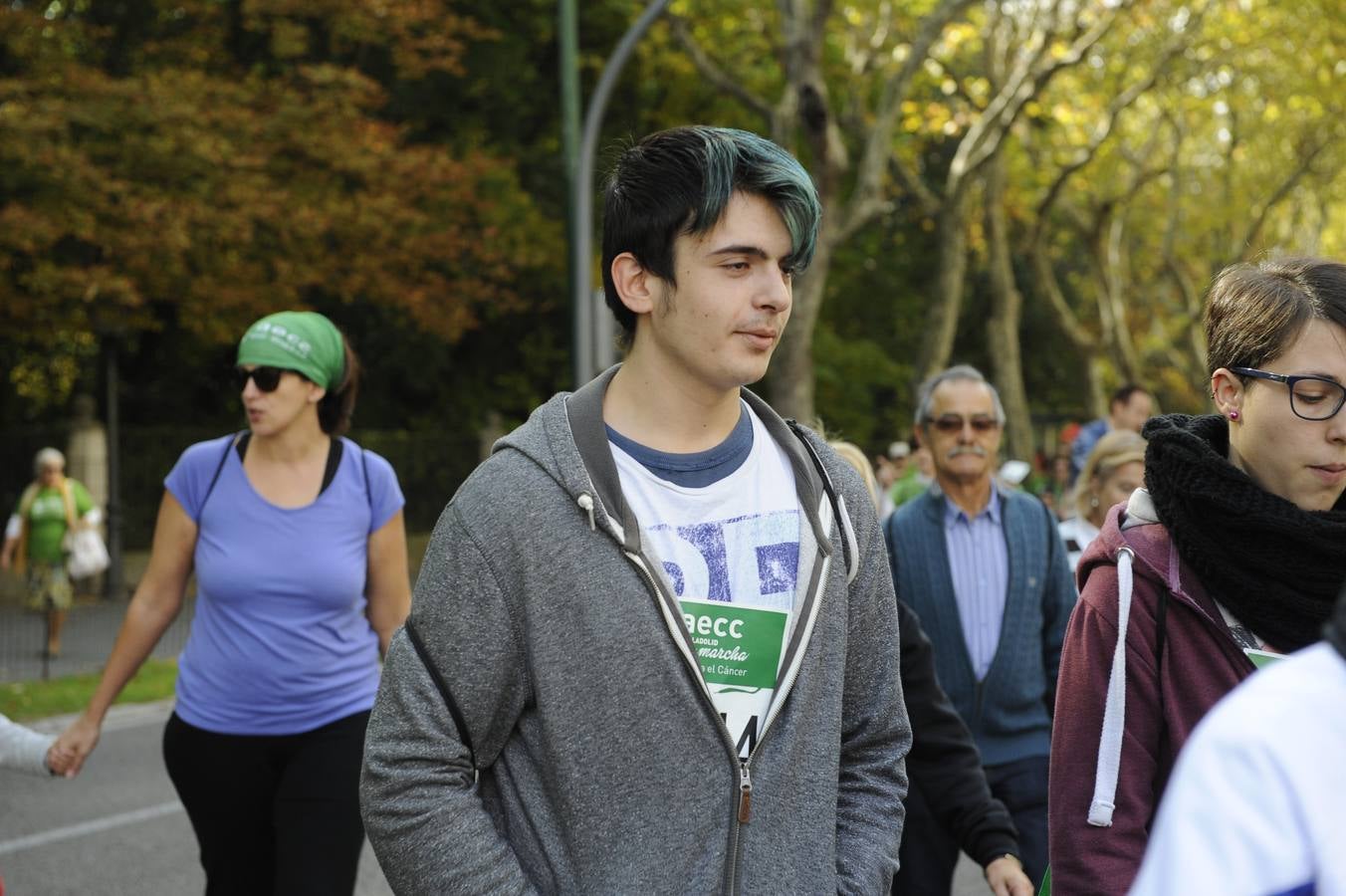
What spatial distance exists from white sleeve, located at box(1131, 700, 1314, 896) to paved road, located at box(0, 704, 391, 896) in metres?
5.45

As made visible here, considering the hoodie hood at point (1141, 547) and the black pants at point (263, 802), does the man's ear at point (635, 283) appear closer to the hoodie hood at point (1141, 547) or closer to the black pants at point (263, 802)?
the hoodie hood at point (1141, 547)

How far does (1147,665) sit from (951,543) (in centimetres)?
241

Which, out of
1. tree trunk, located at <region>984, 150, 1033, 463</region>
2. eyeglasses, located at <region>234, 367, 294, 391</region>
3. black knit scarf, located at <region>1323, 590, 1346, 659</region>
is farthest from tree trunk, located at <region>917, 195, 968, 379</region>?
black knit scarf, located at <region>1323, 590, 1346, 659</region>

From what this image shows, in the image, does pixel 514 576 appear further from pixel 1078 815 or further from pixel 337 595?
pixel 337 595

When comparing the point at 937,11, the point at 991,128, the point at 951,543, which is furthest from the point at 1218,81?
the point at 951,543

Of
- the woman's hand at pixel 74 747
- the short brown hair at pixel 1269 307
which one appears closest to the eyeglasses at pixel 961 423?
A: the short brown hair at pixel 1269 307

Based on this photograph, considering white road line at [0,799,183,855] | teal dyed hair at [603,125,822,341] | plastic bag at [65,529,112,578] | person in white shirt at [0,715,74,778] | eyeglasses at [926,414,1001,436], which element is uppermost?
teal dyed hair at [603,125,822,341]

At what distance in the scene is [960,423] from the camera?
5059 mm

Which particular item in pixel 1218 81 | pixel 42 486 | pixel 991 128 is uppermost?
pixel 1218 81

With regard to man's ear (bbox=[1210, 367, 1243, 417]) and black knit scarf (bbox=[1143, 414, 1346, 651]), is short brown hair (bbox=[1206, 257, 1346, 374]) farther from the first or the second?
black knit scarf (bbox=[1143, 414, 1346, 651])

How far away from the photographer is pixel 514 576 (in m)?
2.21

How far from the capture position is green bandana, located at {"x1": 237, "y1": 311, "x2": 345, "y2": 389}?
4352 millimetres

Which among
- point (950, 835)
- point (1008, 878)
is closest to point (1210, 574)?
point (1008, 878)

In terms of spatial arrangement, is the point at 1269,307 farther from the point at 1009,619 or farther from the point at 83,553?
the point at 83,553
